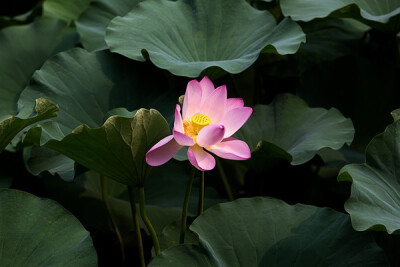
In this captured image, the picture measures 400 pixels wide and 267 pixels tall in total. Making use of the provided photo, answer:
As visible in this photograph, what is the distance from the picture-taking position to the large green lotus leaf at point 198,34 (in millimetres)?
1397

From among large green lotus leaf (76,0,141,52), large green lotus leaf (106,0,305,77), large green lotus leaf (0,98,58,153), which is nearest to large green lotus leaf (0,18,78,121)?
large green lotus leaf (76,0,141,52)

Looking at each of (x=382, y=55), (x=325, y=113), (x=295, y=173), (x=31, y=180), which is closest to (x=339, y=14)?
(x=325, y=113)

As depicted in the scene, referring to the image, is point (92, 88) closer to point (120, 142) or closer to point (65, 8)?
point (120, 142)

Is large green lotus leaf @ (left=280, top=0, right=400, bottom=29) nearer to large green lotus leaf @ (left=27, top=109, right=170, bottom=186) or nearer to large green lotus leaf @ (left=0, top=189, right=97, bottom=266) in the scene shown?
large green lotus leaf @ (left=27, top=109, right=170, bottom=186)

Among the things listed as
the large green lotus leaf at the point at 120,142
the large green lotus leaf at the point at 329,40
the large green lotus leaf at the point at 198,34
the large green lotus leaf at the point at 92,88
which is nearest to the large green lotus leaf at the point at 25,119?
the large green lotus leaf at the point at 120,142

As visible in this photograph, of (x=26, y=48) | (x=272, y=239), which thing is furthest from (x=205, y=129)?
(x=26, y=48)

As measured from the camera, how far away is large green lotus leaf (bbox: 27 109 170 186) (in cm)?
104

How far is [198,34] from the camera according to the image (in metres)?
1.53

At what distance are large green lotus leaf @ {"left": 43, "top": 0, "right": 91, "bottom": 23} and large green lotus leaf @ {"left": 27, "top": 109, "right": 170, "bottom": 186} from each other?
0.95 meters

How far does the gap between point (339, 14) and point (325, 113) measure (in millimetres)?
248

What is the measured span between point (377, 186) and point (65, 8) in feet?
4.02

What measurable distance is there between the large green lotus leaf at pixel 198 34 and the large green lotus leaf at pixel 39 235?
41 centimetres

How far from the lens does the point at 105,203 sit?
1425 mm

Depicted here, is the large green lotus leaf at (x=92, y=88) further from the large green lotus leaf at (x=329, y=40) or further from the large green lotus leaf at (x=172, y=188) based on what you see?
the large green lotus leaf at (x=329, y=40)
